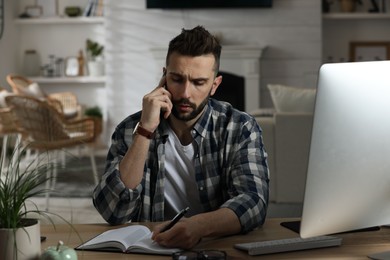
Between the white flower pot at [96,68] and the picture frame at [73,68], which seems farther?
the picture frame at [73,68]

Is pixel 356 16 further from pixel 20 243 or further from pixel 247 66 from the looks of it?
pixel 20 243

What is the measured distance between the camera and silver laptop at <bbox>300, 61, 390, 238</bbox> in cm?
147

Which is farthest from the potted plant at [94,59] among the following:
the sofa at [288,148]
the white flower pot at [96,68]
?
the sofa at [288,148]

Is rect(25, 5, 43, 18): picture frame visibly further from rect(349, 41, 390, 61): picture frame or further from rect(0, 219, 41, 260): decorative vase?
rect(0, 219, 41, 260): decorative vase

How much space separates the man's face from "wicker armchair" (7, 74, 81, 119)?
4708mm

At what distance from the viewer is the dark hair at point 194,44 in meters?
2.24

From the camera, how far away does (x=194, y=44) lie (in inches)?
89.0

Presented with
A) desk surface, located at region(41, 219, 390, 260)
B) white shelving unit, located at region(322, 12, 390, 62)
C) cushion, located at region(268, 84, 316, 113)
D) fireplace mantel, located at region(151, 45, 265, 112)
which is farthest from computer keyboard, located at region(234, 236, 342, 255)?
white shelving unit, located at region(322, 12, 390, 62)

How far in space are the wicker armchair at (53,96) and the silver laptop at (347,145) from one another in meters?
5.48

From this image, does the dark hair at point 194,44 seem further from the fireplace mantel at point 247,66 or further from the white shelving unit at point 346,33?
the white shelving unit at point 346,33

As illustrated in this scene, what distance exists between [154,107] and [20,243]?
762 millimetres

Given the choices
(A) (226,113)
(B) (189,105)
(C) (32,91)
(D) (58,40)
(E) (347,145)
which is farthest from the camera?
(D) (58,40)

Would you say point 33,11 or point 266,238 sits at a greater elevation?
point 33,11

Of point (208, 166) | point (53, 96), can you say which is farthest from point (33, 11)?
point (208, 166)
